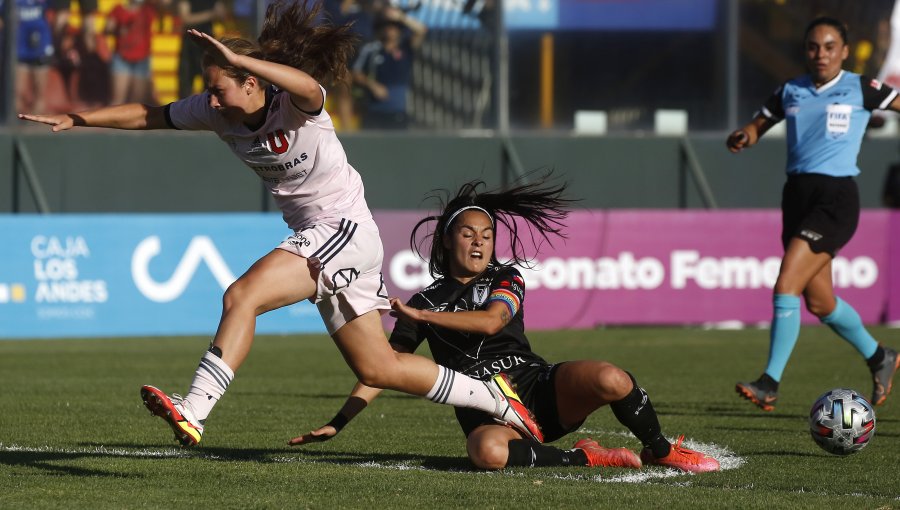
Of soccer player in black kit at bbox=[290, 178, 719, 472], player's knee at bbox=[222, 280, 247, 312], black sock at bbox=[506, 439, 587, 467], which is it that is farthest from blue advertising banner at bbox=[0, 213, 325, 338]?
player's knee at bbox=[222, 280, 247, 312]

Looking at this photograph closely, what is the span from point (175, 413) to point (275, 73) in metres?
1.34

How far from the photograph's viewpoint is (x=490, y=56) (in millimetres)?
22328

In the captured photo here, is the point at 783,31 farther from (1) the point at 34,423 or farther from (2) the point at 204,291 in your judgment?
(1) the point at 34,423

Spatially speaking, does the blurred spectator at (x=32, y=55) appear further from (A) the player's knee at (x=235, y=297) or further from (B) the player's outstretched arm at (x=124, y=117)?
(A) the player's knee at (x=235, y=297)

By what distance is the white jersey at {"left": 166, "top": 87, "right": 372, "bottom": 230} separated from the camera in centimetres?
616

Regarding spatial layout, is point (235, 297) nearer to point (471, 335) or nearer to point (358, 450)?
point (471, 335)

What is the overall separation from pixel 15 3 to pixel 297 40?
15052mm

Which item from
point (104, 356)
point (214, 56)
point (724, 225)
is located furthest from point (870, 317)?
point (214, 56)

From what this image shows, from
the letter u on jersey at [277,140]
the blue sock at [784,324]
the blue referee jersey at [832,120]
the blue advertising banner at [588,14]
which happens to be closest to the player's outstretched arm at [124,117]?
the letter u on jersey at [277,140]

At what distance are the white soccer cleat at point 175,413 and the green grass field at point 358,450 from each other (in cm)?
24

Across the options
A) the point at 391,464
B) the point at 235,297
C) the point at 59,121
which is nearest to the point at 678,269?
the point at 391,464

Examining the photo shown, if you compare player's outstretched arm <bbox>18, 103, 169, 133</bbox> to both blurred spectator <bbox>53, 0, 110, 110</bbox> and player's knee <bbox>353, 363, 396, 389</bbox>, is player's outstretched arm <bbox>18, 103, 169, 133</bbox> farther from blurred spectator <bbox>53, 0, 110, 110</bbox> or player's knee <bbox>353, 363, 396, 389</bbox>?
blurred spectator <bbox>53, 0, 110, 110</bbox>

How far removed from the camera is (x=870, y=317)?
56.4ft

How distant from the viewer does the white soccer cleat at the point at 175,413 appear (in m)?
5.47
